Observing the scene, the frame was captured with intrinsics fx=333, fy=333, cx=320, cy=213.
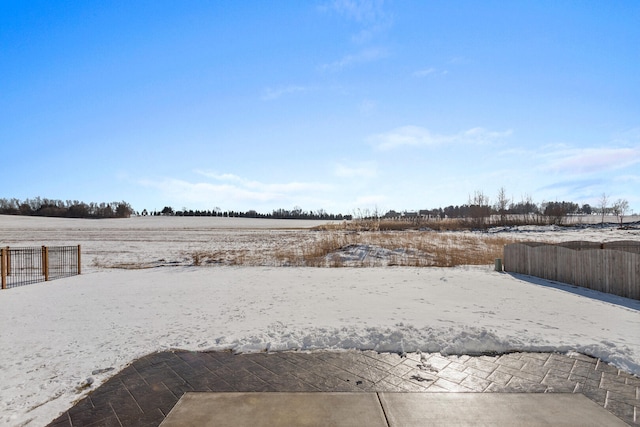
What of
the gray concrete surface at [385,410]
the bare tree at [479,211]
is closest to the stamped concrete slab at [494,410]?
the gray concrete surface at [385,410]

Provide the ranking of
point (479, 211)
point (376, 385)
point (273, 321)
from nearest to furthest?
point (376, 385) → point (273, 321) → point (479, 211)

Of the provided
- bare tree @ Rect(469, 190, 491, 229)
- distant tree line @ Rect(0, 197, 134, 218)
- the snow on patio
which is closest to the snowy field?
the snow on patio

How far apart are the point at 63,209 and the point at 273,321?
10899cm

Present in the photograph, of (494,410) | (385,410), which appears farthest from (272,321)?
(494,410)

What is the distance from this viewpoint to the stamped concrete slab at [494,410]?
9.78 ft

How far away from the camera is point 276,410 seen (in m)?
3.16

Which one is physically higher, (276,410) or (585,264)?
(585,264)

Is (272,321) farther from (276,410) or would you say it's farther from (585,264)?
(585,264)

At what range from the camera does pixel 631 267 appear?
8.27m

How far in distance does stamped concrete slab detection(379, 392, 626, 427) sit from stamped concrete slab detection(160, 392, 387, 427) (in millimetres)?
253

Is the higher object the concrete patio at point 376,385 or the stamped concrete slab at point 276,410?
the stamped concrete slab at point 276,410

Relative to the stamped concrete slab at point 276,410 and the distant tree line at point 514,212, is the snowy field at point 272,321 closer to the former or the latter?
the stamped concrete slab at point 276,410

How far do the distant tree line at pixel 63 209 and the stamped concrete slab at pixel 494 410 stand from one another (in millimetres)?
103841

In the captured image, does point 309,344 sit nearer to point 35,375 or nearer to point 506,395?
point 506,395
